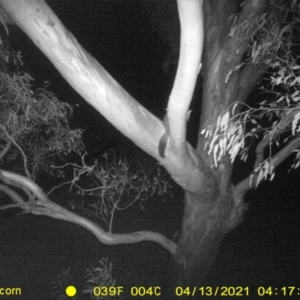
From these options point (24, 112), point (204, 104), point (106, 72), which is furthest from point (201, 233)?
point (24, 112)

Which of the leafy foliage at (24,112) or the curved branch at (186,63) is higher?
the leafy foliage at (24,112)

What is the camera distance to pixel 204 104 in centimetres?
371

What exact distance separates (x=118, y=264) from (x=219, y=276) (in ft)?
5.19

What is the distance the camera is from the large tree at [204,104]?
7.54 feet

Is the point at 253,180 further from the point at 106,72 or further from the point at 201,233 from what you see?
the point at 106,72

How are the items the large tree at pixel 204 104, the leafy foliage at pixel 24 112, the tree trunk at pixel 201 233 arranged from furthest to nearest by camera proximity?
the leafy foliage at pixel 24 112 → the tree trunk at pixel 201 233 → the large tree at pixel 204 104

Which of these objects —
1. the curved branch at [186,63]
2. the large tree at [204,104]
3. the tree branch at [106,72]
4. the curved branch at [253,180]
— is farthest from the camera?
the curved branch at [253,180]

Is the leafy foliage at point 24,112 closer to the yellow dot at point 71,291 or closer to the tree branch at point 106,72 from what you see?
the tree branch at point 106,72

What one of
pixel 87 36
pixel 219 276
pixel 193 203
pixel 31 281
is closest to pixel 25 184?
pixel 193 203

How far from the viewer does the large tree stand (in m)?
2.30

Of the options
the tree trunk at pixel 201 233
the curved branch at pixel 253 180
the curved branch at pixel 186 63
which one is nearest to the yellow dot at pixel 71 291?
the tree trunk at pixel 201 233

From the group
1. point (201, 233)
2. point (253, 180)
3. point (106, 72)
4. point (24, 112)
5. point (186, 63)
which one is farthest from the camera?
Answer: point (24, 112)

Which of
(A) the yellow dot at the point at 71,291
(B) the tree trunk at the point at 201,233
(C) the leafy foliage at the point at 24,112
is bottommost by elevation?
(B) the tree trunk at the point at 201,233

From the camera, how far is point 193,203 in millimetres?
3754
